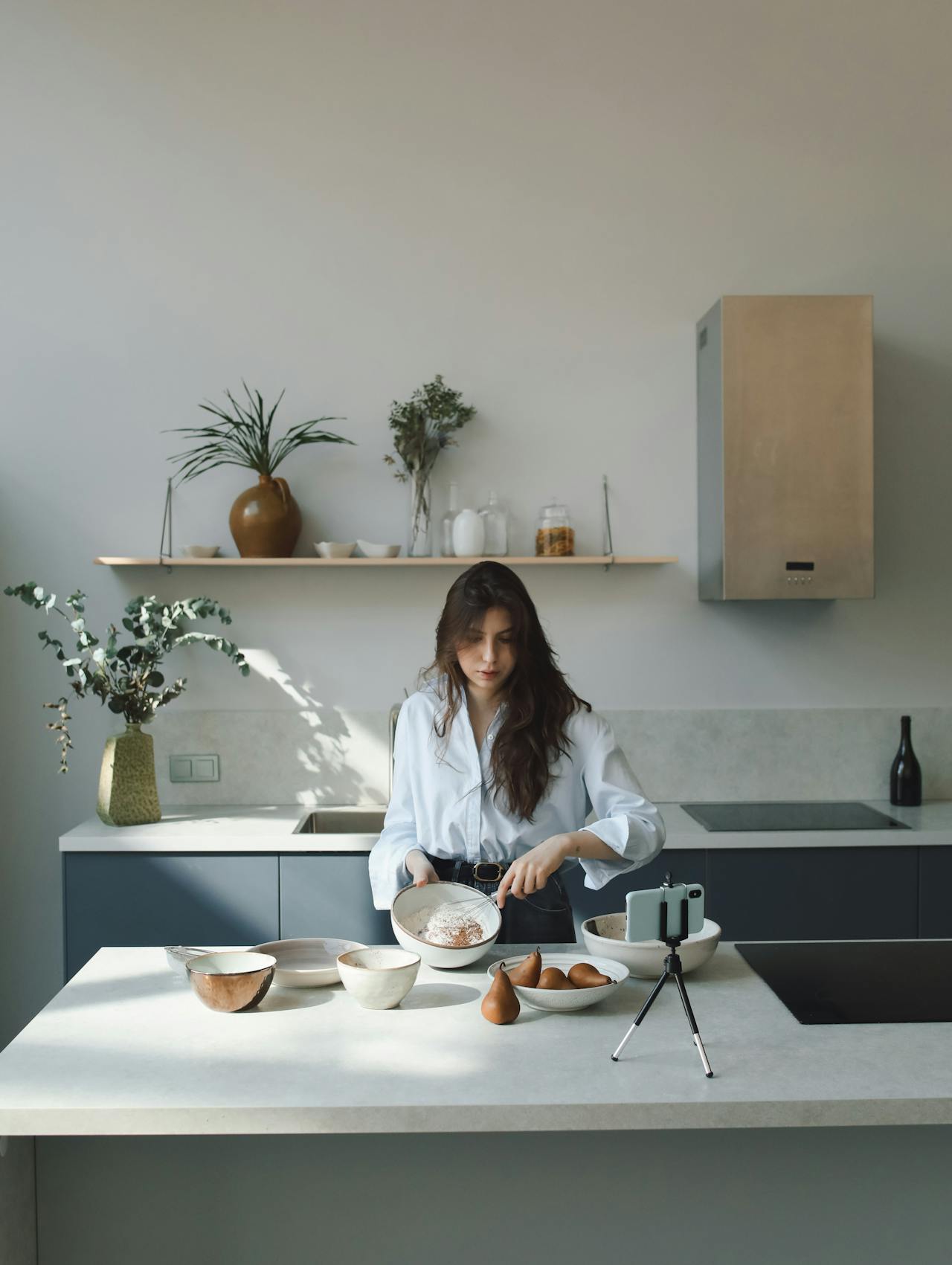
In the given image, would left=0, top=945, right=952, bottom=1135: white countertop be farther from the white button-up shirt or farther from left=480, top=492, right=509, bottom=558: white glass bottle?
left=480, top=492, right=509, bottom=558: white glass bottle

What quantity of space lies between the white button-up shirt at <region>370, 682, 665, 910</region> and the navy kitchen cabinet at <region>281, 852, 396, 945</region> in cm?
83

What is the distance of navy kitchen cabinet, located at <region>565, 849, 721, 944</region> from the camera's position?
311 cm

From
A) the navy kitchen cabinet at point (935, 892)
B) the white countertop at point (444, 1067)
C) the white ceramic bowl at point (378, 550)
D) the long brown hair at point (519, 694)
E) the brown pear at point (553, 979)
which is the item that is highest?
the white ceramic bowl at point (378, 550)

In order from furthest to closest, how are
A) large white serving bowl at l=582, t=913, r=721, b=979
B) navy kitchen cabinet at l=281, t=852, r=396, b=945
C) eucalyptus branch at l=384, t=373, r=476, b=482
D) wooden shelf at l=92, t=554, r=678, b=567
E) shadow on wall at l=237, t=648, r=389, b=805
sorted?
shadow on wall at l=237, t=648, r=389, b=805, eucalyptus branch at l=384, t=373, r=476, b=482, wooden shelf at l=92, t=554, r=678, b=567, navy kitchen cabinet at l=281, t=852, r=396, b=945, large white serving bowl at l=582, t=913, r=721, b=979

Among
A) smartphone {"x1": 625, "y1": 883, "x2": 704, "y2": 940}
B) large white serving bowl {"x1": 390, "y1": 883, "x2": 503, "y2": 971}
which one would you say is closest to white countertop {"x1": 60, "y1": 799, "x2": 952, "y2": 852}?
large white serving bowl {"x1": 390, "y1": 883, "x2": 503, "y2": 971}

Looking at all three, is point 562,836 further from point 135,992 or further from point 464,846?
point 135,992

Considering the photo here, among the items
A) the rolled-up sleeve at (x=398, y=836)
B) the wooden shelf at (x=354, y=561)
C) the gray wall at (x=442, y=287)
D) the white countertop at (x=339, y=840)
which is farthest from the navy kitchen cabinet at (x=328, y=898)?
the wooden shelf at (x=354, y=561)

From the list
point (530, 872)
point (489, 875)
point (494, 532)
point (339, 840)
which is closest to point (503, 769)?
point (489, 875)

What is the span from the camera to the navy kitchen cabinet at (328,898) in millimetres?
3105

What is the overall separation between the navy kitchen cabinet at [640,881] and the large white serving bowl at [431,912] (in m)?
1.14

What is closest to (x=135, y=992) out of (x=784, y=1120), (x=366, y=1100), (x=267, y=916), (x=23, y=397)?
(x=366, y=1100)

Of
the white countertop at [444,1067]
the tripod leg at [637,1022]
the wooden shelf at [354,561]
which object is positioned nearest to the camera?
the white countertop at [444,1067]

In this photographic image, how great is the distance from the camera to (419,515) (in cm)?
355

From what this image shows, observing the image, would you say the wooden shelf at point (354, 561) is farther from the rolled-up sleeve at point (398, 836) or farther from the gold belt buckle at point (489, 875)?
the gold belt buckle at point (489, 875)
